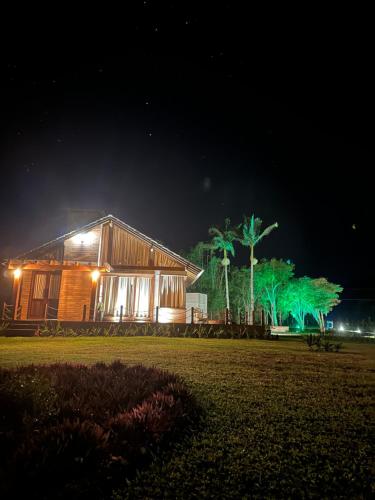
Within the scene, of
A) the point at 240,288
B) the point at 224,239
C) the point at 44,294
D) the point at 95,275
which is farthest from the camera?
the point at 240,288

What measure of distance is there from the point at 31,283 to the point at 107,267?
15.9ft

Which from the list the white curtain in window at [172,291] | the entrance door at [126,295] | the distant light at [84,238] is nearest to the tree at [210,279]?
the white curtain in window at [172,291]

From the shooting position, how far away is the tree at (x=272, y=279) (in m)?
41.8

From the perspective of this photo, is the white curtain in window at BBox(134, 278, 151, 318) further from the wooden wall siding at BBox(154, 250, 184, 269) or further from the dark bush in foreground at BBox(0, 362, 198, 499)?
the dark bush in foreground at BBox(0, 362, 198, 499)

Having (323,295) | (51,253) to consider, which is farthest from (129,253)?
(323,295)

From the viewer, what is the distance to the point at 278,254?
195 ft

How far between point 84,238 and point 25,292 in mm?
4558

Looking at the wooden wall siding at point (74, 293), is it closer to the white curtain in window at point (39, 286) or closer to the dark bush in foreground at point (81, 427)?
the white curtain in window at point (39, 286)

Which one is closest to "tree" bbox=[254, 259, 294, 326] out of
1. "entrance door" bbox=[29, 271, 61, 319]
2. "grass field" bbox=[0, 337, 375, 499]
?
"entrance door" bbox=[29, 271, 61, 319]

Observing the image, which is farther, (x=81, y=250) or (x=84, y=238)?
(x=84, y=238)

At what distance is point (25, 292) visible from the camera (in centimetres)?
1870

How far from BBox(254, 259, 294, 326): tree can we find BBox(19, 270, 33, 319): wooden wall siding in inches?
1193

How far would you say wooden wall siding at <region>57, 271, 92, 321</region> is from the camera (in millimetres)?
18672

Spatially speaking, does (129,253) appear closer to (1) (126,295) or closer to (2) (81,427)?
(1) (126,295)
